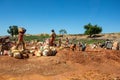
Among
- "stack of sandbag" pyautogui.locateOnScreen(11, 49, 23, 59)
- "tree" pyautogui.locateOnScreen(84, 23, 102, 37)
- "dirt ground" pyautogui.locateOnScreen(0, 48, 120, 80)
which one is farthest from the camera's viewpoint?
"tree" pyautogui.locateOnScreen(84, 23, 102, 37)

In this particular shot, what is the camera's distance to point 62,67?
1316cm

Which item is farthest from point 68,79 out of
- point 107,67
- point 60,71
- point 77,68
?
point 107,67

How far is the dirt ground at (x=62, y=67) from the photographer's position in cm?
1134

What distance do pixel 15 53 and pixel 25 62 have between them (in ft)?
3.71

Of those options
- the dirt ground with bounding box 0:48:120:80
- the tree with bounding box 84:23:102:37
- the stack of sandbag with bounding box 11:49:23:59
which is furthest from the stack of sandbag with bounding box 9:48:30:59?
the tree with bounding box 84:23:102:37

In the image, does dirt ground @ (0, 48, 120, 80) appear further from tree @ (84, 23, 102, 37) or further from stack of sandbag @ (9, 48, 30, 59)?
tree @ (84, 23, 102, 37)

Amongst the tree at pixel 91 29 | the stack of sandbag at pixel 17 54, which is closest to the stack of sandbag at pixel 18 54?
the stack of sandbag at pixel 17 54

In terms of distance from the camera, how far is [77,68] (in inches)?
524

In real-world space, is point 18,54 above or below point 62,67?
above

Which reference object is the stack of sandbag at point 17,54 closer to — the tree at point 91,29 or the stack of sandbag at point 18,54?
the stack of sandbag at point 18,54

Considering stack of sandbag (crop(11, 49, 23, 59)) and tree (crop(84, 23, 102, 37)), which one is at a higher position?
tree (crop(84, 23, 102, 37))

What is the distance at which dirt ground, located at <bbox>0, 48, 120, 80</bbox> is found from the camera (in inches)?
446

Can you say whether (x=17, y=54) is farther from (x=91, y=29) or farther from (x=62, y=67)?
(x=91, y=29)

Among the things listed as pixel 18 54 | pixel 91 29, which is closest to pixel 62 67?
pixel 18 54
